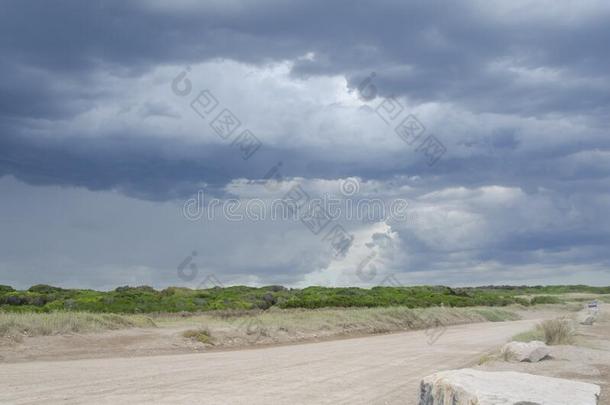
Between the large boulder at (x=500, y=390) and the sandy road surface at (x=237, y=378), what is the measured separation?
141 inches

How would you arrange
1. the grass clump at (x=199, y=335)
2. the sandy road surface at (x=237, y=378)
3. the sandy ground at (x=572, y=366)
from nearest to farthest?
the sandy road surface at (x=237, y=378)
the sandy ground at (x=572, y=366)
the grass clump at (x=199, y=335)

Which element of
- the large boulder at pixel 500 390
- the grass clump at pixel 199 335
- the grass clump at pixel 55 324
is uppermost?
the grass clump at pixel 55 324

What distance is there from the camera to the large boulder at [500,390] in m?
9.02

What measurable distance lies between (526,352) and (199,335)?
626 inches

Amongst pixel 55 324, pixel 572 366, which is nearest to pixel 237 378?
pixel 572 366

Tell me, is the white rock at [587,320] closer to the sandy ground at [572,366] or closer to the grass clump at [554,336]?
the grass clump at [554,336]

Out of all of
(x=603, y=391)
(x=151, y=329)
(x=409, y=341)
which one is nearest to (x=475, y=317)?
(x=409, y=341)

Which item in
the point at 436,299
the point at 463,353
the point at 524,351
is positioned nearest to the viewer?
the point at 524,351

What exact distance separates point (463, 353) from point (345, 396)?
12570 millimetres

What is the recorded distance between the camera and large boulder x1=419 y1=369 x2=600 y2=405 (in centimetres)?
902

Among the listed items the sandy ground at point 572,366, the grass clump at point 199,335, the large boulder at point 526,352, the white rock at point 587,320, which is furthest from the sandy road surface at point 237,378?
the white rock at point 587,320

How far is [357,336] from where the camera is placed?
40469 millimetres

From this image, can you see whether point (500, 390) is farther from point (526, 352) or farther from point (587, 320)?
point (587, 320)

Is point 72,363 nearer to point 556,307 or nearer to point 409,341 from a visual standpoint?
point 409,341
